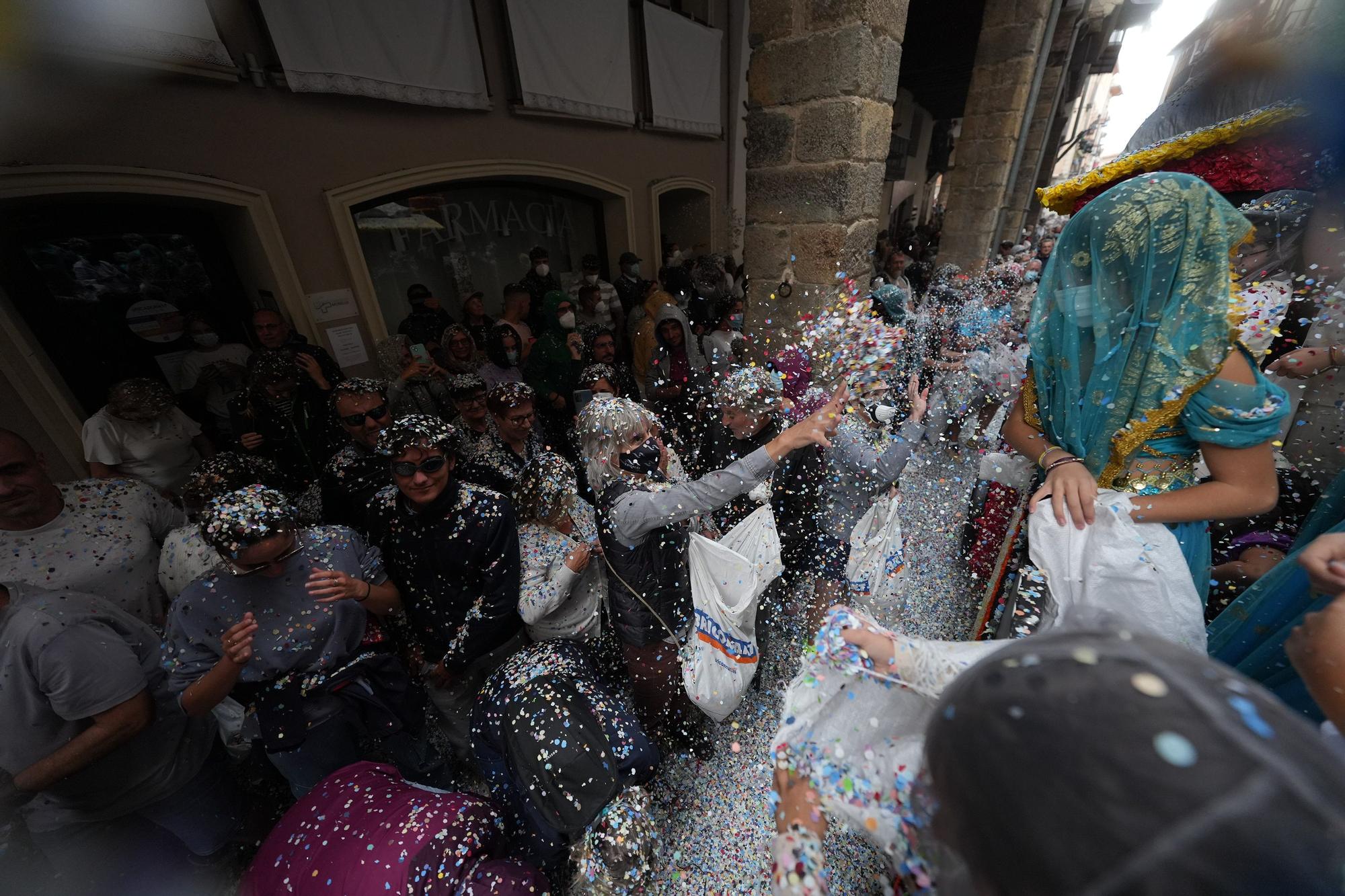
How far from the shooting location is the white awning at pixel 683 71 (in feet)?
21.6

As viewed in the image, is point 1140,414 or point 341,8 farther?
point 341,8

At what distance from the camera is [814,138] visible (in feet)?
7.73

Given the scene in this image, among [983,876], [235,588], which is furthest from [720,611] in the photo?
[235,588]

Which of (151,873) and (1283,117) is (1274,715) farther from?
(151,873)

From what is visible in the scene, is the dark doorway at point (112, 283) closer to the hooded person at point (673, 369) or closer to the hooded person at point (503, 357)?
the hooded person at point (503, 357)

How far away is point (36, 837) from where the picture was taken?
1.58 meters

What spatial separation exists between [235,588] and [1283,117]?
→ 4.22 metres

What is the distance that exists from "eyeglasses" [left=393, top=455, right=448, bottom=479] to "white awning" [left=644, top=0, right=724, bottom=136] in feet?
23.5

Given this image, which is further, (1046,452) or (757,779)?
(757,779)

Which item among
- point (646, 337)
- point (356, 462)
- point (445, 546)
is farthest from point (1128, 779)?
point (646, 337)

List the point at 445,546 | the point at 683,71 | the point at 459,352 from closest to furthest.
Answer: the point at 445,546 → the point at 459,352 → the point at 683,71

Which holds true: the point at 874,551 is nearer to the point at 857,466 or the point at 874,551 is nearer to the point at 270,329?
the point at 857,466

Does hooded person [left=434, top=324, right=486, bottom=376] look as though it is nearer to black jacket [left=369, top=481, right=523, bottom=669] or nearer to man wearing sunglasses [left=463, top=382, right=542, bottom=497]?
man wearing sunglasses [left=463, top=382, right=542, bottom=497]

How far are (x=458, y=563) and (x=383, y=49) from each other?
4.95 meters
